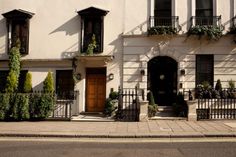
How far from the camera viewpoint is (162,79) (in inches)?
756

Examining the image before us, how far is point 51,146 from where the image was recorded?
10695mm

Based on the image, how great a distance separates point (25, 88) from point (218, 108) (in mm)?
9872

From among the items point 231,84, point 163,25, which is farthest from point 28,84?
point 231,84

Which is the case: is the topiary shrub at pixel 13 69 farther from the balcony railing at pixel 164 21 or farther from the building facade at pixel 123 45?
the balcony railing at pixel 164 21

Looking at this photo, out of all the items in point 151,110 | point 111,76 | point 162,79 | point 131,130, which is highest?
point 111,76

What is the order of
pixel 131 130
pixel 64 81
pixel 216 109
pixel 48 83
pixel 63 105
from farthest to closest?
pixel 64 81 → pixel 48 83 → pixel 63 105 → pixel 216 109 → pixel 131 130

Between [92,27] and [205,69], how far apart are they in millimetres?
6626

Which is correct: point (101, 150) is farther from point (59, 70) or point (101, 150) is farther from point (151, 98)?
point (59, 70)

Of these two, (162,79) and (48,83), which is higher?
(162,79)

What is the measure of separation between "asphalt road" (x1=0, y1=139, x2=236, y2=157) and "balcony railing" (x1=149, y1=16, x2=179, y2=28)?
29.7 ft

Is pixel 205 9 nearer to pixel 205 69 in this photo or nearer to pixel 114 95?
pixel 205 69

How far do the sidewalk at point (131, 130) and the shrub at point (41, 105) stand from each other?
1.90 metres

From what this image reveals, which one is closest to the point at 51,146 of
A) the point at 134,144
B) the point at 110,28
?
the point at 134,144

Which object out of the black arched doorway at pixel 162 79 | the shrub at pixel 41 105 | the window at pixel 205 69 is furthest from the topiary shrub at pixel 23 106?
Result: the window at pixel 205 69
